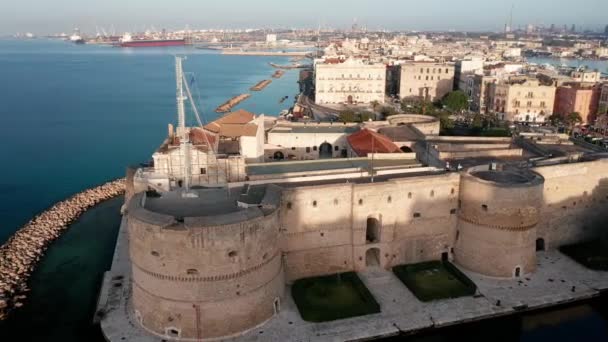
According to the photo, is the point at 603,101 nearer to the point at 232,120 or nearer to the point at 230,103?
the point at 232,120

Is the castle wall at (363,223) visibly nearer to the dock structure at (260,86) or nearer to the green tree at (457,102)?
the green tree at (457,102)

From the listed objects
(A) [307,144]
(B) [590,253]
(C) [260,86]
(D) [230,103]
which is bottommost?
(B) [590,253]

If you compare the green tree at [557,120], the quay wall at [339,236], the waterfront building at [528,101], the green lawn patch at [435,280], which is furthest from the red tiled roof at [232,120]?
the green tree at [557,120]

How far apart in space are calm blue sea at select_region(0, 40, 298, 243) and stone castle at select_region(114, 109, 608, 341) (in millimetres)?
15970

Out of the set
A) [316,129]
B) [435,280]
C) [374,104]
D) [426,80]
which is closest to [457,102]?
[374,104]

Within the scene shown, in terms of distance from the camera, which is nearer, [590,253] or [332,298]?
[332,298]

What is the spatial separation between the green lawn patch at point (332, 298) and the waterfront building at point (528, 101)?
40.6 metres

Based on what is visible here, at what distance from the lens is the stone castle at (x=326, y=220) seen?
16938 mm

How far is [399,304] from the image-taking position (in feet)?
63.9

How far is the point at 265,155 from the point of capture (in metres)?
31.3

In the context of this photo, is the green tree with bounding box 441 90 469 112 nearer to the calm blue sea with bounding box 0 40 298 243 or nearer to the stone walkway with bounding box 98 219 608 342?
the calm blue sea with bounding box 0 40 298 243

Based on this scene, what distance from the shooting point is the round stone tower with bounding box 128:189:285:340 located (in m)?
16.5

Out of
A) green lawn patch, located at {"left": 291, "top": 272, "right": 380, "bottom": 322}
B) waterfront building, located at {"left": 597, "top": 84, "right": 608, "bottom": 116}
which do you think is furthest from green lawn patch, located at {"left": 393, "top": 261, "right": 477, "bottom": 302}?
waterfront building, located at {"left": 597, "top": 84, "right": 608, "bottom": 116}

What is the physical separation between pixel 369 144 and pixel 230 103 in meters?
49.5
